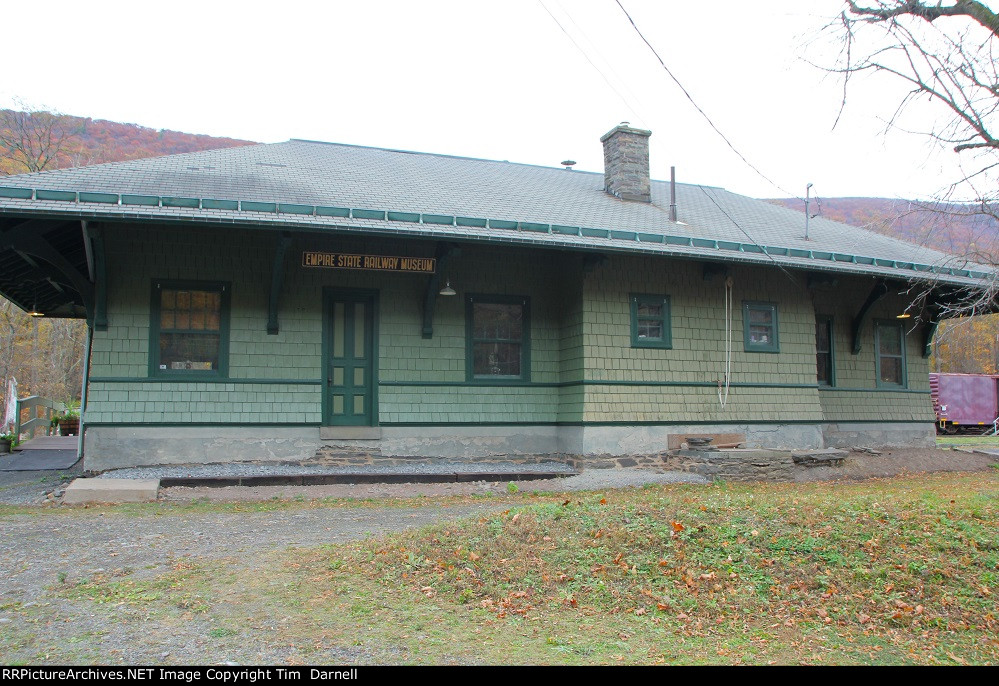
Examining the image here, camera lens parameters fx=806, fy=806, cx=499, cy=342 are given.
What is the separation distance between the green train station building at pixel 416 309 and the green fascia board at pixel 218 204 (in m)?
0.05

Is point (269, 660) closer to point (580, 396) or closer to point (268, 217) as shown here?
point (268, 217)

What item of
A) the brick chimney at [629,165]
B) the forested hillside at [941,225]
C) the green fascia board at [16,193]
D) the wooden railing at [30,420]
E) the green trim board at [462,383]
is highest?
the brick chimney at [629,165]

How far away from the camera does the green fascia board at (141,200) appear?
1048cm

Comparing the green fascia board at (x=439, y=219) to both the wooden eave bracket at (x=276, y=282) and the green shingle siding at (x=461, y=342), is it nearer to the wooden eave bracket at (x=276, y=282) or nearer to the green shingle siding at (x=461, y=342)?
the green shingle siding at (x=461, y=342)

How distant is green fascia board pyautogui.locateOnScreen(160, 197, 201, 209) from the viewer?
419 inches

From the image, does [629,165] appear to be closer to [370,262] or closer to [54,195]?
[370,262]

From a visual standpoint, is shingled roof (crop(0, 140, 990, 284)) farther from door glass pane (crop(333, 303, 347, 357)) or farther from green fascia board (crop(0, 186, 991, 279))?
door glass pane (crop(333, 303, 347, 357))

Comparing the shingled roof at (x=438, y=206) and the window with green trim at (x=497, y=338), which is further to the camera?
the window with green trim at (x=497, y=338)

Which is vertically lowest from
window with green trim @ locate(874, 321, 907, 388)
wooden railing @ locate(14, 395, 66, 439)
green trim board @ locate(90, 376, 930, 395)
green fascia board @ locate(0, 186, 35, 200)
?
wooden railing @ locate(14, 395, 66, 439)

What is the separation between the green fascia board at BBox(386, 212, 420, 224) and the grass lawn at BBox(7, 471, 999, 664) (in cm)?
567

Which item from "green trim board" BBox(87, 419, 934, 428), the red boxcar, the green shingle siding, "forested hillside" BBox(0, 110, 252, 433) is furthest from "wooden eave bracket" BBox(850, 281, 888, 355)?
"forested hillside" BBox(0, 110, 252, 433)

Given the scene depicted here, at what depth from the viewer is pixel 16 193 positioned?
10.1 m

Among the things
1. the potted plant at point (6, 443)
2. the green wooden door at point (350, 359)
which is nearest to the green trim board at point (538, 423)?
the green wooden door at point (350, 359)

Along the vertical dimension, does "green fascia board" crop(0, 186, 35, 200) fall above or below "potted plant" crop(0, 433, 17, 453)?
above
